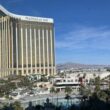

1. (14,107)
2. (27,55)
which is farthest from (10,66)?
(14,107)

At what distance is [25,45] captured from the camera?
11519 cm

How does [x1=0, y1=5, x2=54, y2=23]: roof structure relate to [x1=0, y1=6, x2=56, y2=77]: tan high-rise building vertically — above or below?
above

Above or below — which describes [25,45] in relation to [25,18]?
below

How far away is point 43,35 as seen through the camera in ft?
391

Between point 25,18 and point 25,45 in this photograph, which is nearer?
point 25,45

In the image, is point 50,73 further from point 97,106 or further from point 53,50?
point 97,106

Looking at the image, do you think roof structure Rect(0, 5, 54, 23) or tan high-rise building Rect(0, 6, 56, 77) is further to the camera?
roof structure Rect(0, 5, 54, 23)

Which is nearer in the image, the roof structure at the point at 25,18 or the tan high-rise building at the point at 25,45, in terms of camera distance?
the tan high-rise building at the point at 25,45

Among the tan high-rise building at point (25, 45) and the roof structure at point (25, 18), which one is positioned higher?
the roof structure at point (25, 18)

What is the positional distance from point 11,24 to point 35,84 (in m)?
21.8

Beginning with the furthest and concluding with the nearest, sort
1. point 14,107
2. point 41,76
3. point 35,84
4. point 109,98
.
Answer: point 41,76 < point 35,84 < point 109,98 < point 14,107

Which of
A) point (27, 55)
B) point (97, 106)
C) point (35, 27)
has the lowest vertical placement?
point (97, 106)

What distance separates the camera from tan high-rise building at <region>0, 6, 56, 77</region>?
371 feet

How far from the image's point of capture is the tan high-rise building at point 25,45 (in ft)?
371
